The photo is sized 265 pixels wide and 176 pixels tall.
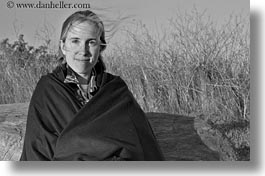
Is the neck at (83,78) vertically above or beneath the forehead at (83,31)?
beneath

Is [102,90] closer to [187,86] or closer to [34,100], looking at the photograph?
[34,100]

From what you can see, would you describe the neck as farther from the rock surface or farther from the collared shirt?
the rock surface

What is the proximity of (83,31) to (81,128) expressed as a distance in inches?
19.1

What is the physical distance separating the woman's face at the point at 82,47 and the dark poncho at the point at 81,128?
10cm

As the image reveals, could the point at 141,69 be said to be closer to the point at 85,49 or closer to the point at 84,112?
the point at 85,49

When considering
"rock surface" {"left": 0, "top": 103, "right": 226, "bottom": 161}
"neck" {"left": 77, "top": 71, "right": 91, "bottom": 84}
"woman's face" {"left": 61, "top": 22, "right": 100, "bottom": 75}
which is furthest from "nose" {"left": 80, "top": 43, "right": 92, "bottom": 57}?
"rock surface" {"left": 0, "top": 103, "right": 226, "bottom": 161}

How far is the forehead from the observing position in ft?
7.78

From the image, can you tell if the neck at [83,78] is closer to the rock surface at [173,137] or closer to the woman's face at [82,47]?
the woman's face at [82,47]

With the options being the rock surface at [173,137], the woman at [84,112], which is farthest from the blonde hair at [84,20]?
the rock surface at [173,137]

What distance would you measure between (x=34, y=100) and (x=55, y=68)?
0.65ft

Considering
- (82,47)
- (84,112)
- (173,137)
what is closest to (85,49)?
(82,47)

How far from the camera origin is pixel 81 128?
2.26 m

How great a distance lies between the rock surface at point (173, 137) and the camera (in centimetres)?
242

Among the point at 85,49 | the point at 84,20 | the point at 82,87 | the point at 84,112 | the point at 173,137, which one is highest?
the point at 84,20
